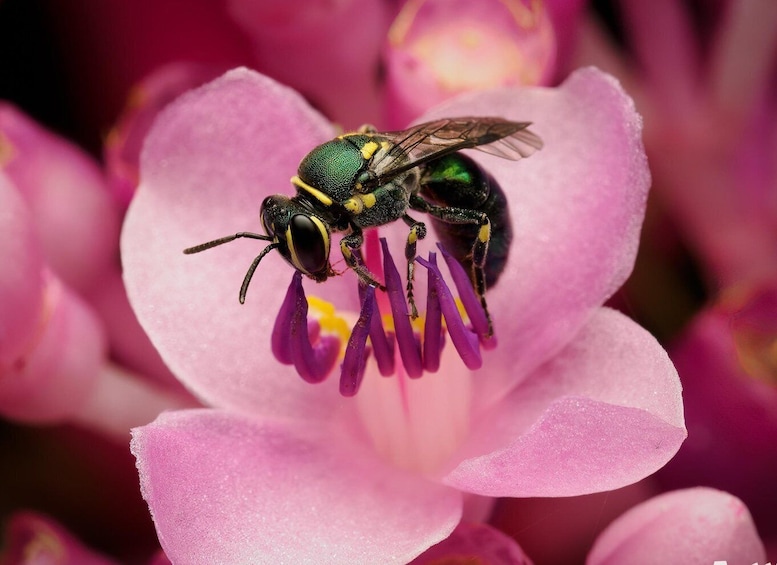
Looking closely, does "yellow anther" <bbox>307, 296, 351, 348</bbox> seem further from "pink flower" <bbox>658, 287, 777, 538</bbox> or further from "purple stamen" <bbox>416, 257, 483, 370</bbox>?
"pink flower" <bbox>658, 287, 777, 538</bbox>

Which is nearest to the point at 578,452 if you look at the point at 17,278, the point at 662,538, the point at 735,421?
the point at 662,538

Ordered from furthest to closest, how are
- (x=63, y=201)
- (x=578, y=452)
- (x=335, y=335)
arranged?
1. (x=63, y=201)
2. (x=335, y=335)
3. (x=578, y=452)

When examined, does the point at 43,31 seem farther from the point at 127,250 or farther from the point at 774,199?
the point at 774,199

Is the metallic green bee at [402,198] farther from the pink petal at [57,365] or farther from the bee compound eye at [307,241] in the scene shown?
the pink petal at [57,365]

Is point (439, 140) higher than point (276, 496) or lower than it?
higher

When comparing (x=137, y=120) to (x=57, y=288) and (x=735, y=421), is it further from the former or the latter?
(x=735, y=421)

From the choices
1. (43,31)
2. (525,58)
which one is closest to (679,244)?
(525,58)
